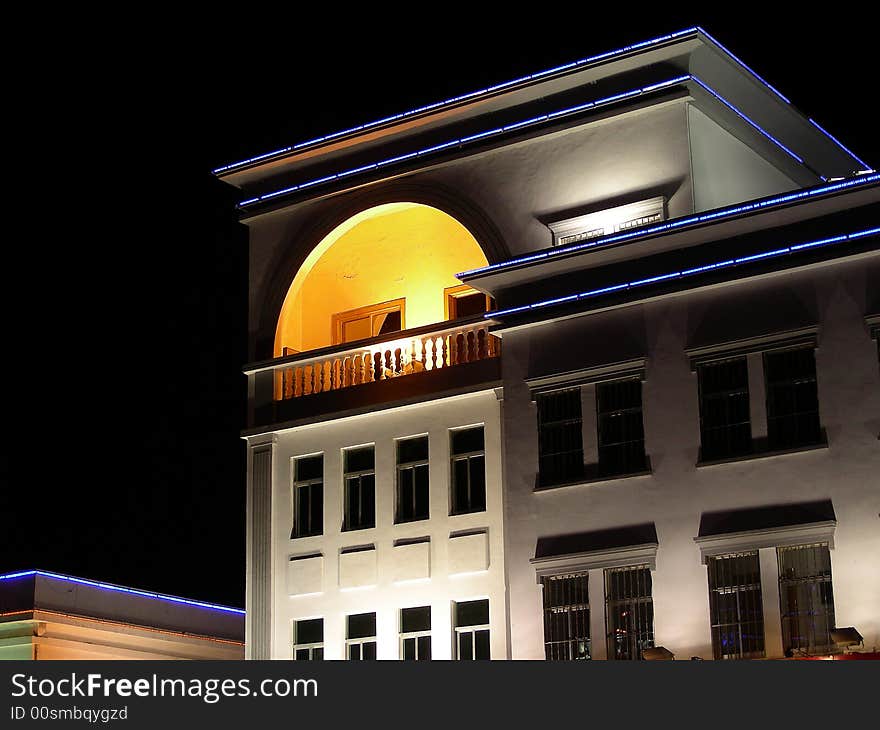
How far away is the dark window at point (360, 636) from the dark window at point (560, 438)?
4.36 meters

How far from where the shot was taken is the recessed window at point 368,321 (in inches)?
1258

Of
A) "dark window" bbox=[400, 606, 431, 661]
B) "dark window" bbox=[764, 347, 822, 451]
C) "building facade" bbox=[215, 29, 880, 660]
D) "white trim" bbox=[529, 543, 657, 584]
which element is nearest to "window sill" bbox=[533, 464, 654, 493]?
"building facade" bbox=[215, 29, 880, 660]

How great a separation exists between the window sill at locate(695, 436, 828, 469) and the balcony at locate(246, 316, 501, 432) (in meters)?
4.75

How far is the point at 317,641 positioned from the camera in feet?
94.6

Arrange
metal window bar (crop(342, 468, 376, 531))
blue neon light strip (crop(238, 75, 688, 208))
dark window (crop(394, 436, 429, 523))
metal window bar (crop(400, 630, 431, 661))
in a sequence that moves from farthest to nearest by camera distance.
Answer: metal window bar (crop(342, 468, 376, 531)) → dark window (crop(394, 436, 429, 523)) → blue neon light strip (crop(238, 75, 688, 208)) → metal window bar (crop(400, 630, 431, 661))

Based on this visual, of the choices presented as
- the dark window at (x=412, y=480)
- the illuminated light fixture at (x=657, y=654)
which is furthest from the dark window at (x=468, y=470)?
the illuminated light fixture at (x=657, y=654)

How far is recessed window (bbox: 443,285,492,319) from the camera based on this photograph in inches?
1215

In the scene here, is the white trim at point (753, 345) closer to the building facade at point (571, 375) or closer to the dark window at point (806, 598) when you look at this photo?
the building facade at point (571, 375)

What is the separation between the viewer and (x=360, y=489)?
96.0 feet

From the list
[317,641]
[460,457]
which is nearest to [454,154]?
[460,457]

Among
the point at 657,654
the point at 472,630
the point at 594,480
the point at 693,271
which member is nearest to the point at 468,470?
the point at 472,630

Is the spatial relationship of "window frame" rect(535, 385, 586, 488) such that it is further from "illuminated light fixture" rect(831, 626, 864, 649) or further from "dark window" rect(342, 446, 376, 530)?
"illuminated light fixture" rect(831, 626, 864, 649)

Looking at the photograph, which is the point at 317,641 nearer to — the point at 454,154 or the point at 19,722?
the point at 454,154

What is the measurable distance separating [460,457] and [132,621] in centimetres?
1018
